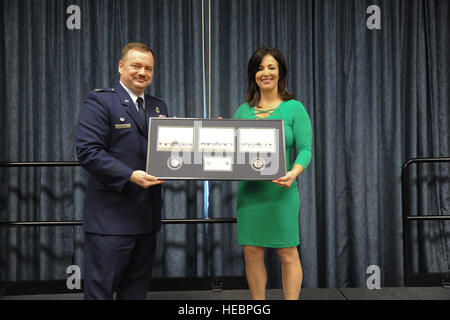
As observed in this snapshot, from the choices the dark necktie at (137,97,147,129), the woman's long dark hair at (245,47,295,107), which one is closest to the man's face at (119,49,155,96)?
the dark necktie at (137,97,147,129)

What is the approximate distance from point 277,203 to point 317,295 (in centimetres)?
114

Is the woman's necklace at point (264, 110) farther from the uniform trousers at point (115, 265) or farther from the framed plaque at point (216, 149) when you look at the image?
the uniform trousers at point (115, 265)

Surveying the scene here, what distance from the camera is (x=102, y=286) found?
1392 mm

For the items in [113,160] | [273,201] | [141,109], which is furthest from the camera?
[273,201]

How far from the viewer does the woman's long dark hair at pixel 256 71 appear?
1.66 m

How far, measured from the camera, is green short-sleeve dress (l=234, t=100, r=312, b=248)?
63.6 inches

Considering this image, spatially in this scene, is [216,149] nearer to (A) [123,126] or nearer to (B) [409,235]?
(A) [123,126]

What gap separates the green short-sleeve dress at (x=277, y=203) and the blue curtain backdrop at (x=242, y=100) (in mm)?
819

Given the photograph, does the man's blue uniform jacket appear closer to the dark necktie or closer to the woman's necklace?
the dark necktie

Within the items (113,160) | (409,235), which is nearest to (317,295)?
(409,235)

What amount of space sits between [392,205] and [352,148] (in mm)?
580

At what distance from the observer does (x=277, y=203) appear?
63.7 inches

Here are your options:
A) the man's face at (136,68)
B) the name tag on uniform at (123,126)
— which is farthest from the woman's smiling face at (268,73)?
the name tag on uniform at (123,126)
